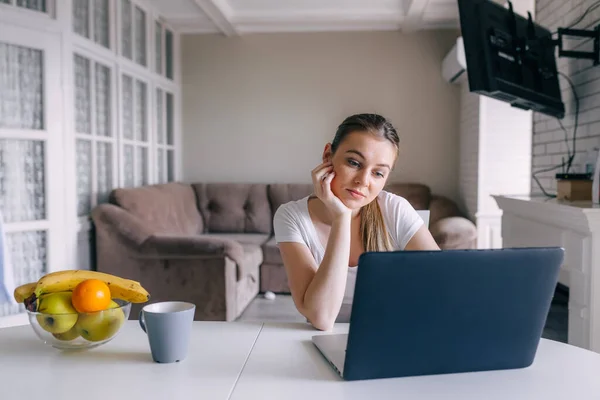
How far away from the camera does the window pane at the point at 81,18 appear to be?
123 inches

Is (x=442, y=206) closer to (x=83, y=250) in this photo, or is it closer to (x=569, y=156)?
(x=569, y=156)

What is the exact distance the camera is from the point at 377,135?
1329 millimetres

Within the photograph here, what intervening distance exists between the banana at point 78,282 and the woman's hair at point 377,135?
0.63 m

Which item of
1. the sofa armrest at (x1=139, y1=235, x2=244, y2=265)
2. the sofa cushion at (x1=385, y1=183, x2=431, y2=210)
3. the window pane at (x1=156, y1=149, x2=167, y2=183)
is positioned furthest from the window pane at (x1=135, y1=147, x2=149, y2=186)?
the sofa cushion at (x1=385, y1=183, x2=431, y2=210)

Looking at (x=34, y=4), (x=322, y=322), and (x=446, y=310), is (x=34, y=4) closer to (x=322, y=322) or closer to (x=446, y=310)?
(x=322, y=322)

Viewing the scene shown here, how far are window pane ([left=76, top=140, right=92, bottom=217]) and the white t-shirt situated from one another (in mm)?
2180

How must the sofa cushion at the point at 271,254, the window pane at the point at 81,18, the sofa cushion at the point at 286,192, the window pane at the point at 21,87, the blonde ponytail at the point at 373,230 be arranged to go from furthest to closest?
the sofa cushion at the point at 286,192 → the sofa cushion at the point at 271,254 → the window pane at the point at 81,18 → the window pane at the point at 21,87 → the blonde ponytail at the point at 373,230

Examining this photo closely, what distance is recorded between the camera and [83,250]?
321cm

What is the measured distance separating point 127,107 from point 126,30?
562 millimetres

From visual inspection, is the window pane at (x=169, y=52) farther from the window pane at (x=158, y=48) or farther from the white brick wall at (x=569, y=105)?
the white brick wall at (x=569, y=105)

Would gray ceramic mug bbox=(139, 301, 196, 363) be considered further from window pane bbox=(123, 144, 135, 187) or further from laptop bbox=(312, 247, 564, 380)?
window pane bbox=(123, 144, 135, 187)

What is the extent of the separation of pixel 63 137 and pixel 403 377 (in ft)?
8.78

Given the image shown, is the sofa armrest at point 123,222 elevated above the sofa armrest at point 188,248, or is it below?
above

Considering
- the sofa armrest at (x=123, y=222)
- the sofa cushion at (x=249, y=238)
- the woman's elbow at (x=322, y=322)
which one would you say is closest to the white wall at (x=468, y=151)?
the sofa cushion at (x=249, y=238)
